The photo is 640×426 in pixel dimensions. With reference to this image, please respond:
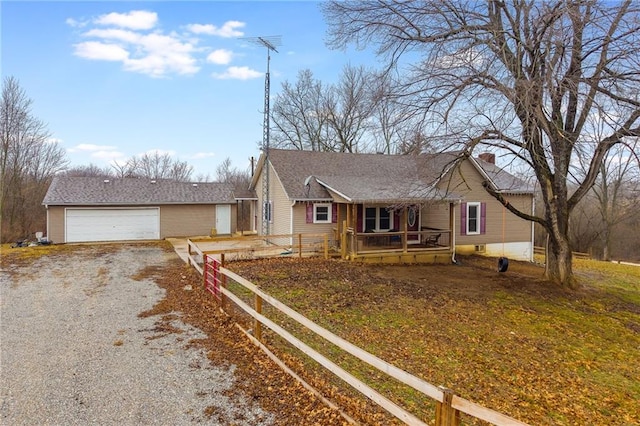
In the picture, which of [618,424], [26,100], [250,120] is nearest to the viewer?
[618,424]

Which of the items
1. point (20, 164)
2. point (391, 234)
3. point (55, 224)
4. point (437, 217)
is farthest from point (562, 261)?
point (20, 164)

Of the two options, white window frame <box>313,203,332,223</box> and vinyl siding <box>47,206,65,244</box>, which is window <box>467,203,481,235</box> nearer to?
white window frame <box>313,203,332,223</box>

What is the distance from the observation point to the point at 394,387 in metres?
4.60

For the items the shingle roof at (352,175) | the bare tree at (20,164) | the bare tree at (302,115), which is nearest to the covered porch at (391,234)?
the shingle roof at (352,175)

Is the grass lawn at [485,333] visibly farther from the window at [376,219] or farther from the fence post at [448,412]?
the window at [376,219]

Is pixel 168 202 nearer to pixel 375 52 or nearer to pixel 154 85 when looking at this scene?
pixel 154 85

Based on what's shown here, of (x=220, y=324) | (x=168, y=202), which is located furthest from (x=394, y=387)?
(x=168, y=202)

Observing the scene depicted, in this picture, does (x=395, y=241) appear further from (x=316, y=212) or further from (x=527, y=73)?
(x=527, y=73)

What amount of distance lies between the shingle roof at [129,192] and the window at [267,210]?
15.9 ft

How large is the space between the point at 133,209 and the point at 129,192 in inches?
49.4

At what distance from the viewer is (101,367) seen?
4.87 metres

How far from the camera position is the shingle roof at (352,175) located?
47.6ft

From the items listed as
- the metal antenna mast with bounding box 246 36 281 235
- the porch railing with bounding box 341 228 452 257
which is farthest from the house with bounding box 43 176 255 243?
the porch railing with bounding box 341 228 452 257

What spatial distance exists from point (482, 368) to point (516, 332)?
233cm
